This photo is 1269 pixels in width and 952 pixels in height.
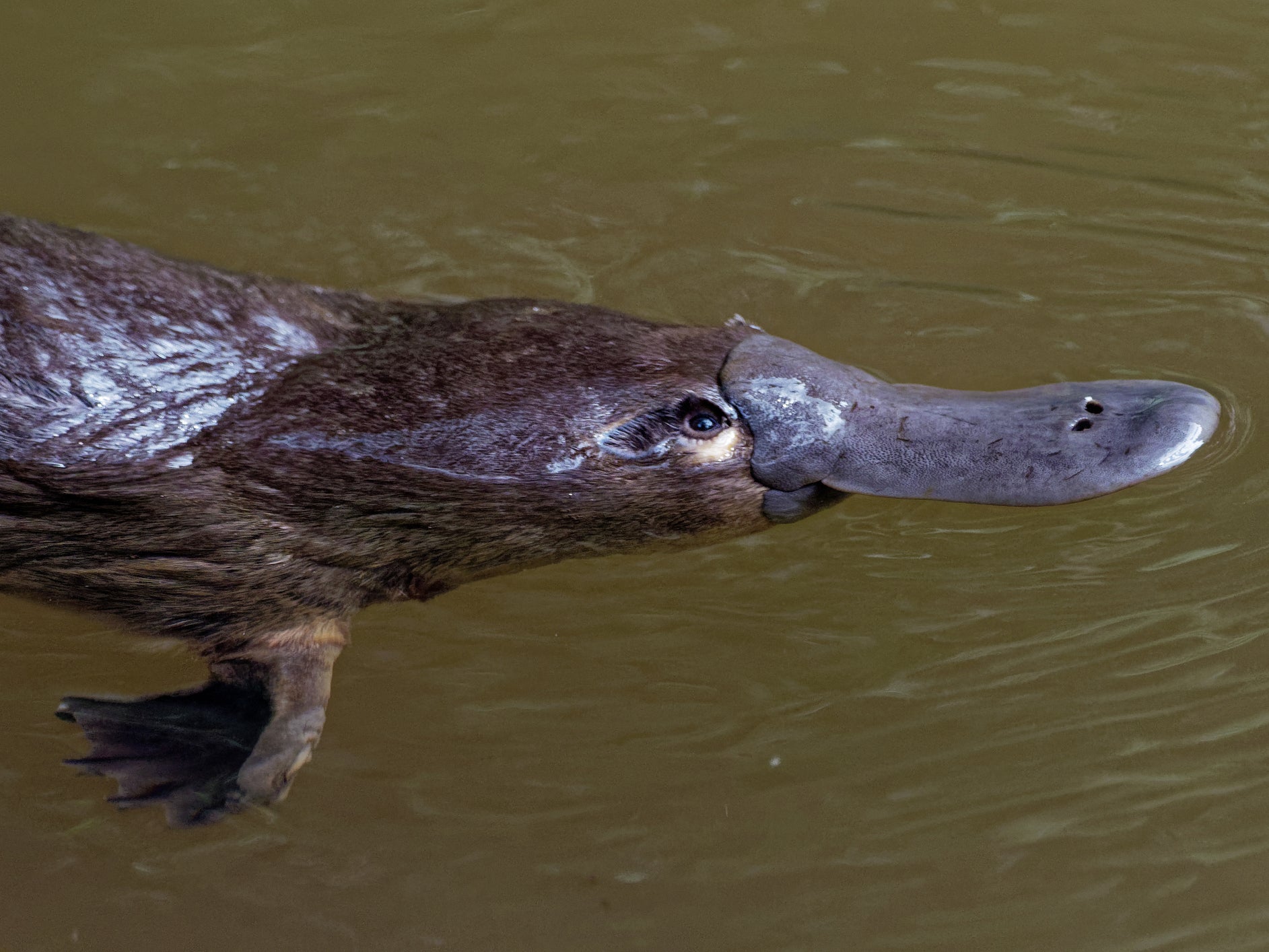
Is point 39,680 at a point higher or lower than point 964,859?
higher

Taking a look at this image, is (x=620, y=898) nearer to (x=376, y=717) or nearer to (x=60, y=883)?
(x=376, y=717)

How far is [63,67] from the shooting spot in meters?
4.95

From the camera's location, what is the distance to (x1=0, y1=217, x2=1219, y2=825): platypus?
9.66ft

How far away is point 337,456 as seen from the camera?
303cm

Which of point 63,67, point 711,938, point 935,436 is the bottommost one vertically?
point 711,938

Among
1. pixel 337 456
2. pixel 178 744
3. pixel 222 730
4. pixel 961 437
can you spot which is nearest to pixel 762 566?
pixel 961 437

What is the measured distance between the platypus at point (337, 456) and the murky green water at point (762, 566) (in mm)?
346

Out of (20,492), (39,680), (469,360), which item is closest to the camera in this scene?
(20,492)

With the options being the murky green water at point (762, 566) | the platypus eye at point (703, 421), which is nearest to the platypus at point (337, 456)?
the platypus eye at point (703, 421)

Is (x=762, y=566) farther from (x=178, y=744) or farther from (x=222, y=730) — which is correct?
(x=178, y=744)

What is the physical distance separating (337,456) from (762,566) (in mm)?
1442

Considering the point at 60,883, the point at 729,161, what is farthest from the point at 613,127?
the point at 60,883

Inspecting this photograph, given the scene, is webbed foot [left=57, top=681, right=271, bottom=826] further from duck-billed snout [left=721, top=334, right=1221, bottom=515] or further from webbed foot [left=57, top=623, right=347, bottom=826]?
duck-billed snout [left=721, top=334, right=1221, bottom=515]

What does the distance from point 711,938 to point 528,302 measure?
1737 millimetres
